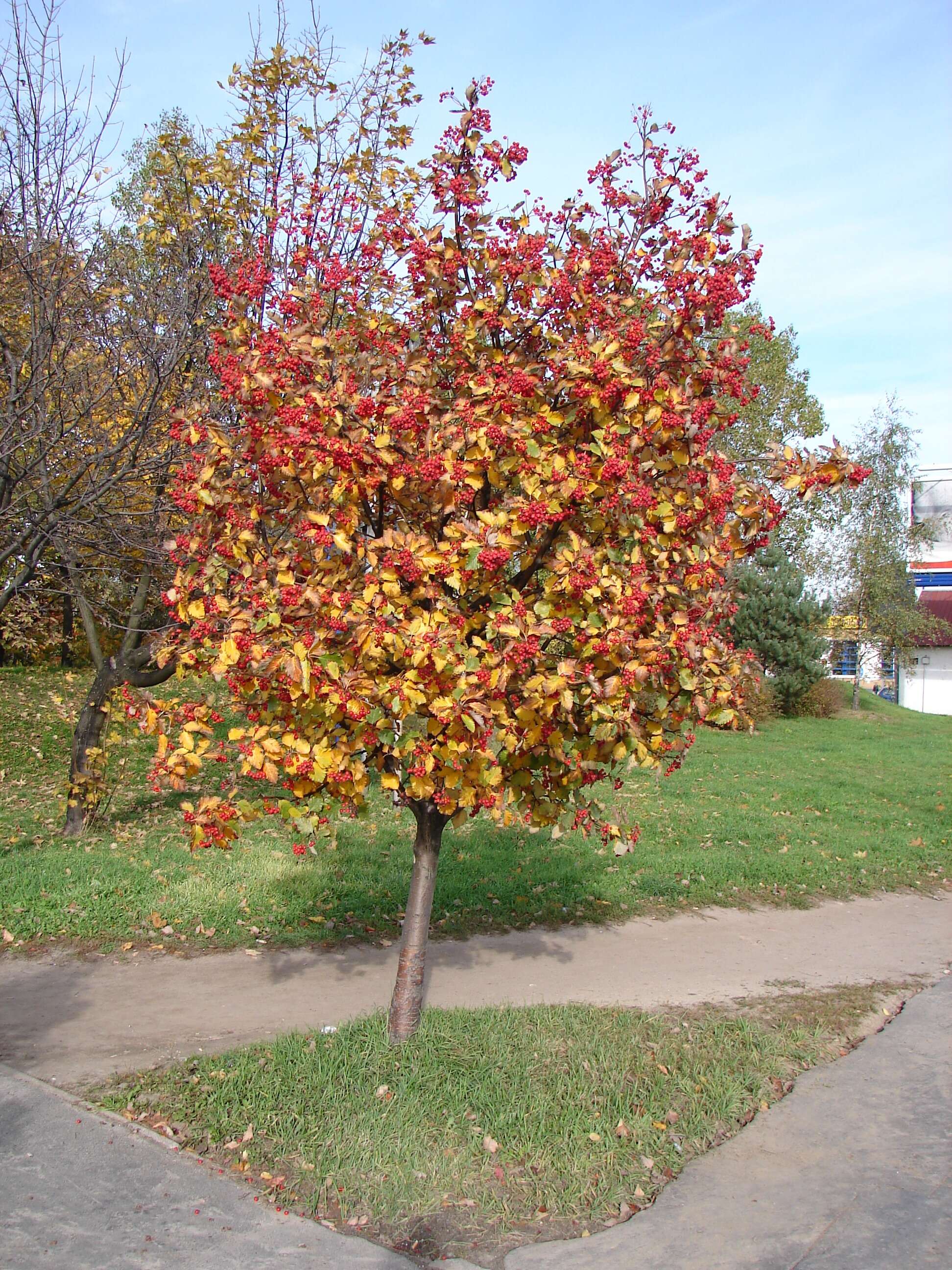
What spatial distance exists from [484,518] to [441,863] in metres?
5.17

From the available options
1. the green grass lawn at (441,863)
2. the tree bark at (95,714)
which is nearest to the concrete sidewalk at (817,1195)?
the green grass lawn at (441,863)

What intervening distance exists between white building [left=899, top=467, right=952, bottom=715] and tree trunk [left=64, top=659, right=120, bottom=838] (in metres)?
23.2

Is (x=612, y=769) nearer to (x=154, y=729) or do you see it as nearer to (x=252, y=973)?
(x=154, y=729)

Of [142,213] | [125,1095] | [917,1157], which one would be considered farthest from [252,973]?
[142,213]

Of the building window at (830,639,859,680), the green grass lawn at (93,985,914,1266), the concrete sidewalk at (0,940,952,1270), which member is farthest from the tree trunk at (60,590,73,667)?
the concrete sidewalk at (0,940,952,1270)

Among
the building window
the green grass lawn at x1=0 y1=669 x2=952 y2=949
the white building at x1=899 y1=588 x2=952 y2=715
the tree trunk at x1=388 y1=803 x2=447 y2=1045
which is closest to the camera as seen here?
the tree trunk at x1=388 y1=803 x2=447 y2=1045

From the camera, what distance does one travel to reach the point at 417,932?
15.8 ft

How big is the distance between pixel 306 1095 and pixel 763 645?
19.4 meters

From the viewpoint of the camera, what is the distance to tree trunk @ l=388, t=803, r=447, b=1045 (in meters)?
4.77

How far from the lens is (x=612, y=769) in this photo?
4.41m

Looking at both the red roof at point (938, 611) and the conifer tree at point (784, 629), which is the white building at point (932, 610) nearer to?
the red roof at point (938, 611)

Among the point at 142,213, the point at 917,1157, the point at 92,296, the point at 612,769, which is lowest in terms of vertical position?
the point at 917,1157

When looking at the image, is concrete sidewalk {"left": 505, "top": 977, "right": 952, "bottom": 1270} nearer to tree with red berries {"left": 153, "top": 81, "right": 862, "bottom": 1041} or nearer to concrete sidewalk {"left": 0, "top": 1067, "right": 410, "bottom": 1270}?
concrete sidewalk {"left": 0, "top": 1067, "right": 410, "bottom": 1270}

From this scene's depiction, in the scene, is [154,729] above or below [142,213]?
below
